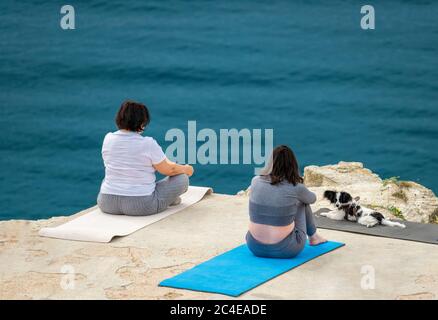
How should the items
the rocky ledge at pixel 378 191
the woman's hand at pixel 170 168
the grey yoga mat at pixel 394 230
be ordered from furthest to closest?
the rocky ledge at pixel 378 191, the woman's hand at pixel 170 168, the grey yoga mat at pixel 394 230

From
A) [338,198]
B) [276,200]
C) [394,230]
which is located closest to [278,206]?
[276,200]

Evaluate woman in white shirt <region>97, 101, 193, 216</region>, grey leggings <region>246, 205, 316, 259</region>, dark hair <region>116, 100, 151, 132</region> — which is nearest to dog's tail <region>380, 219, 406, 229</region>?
grey leggings <region>246, 205, 316, 259</region>

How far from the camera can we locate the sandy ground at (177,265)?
18.5 feet

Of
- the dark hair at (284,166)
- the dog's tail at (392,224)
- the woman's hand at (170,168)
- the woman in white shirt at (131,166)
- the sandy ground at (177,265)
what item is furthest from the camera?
the woman's hand at (170,168)

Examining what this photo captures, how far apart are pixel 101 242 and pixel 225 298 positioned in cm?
151

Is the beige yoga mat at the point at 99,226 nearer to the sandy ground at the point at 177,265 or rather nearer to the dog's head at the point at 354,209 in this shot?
the sandy ground at the point at 177,265

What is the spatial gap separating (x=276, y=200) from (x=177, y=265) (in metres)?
0.80

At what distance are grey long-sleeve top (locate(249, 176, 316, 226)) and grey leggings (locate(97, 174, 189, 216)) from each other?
4.34ft

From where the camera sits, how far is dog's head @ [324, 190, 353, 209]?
706cm

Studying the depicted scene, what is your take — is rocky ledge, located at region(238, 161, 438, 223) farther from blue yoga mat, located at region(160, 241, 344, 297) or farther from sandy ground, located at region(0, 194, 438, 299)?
blue yoga mat, located at region(160, 241, 344, 297)

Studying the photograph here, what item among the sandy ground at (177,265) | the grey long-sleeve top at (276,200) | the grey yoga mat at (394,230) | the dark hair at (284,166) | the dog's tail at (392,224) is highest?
the dark hair at (284,166)

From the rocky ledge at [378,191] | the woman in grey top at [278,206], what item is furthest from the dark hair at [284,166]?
the rocky ledge at [378,191]

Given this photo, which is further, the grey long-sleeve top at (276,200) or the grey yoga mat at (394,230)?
the grey yoga mat at (394,230)
